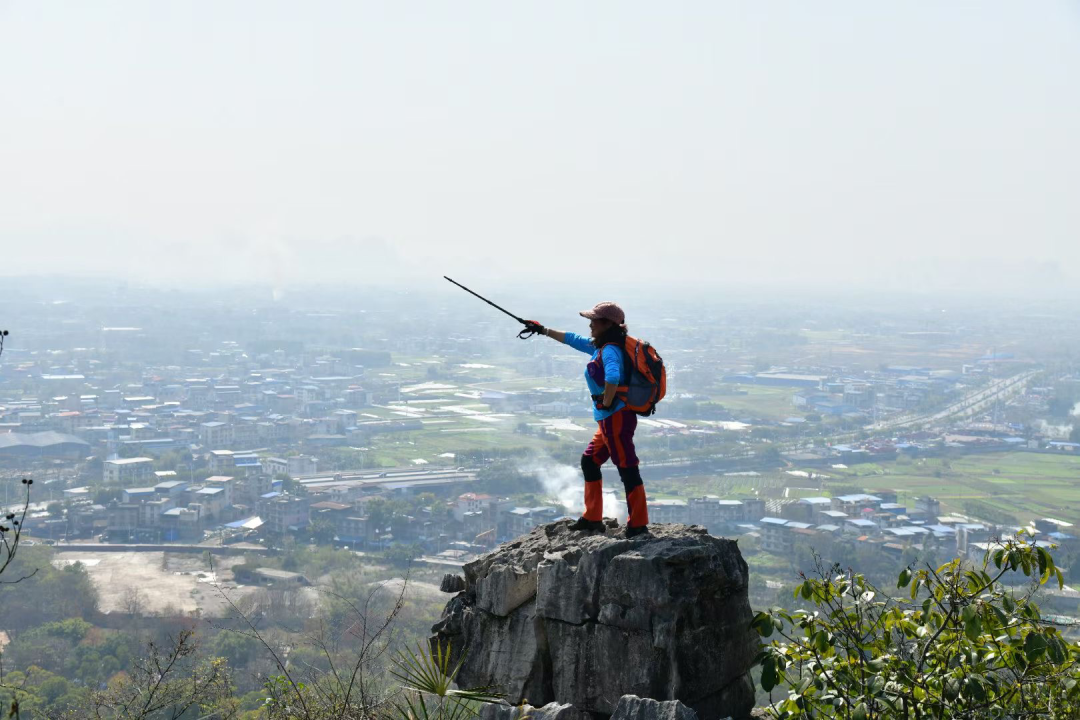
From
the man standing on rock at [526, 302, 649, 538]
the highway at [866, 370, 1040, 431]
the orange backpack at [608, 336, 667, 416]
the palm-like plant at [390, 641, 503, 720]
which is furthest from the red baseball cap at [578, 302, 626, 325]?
the highway at [866, 370, 1040, 431]

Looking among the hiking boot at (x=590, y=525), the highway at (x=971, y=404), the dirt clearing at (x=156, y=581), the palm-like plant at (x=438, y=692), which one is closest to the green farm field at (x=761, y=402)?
the highway at (x=971, y=404)

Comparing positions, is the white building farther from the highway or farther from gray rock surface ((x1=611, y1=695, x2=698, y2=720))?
gray rock surface ((x1=611, y1=695, x2=698, y2=720))

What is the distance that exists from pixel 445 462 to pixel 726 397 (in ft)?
90.3

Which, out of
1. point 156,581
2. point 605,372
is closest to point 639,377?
point 605,372

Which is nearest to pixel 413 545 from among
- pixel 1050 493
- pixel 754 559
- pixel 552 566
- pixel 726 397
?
pixel 754 559

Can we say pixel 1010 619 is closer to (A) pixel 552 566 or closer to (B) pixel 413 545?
(A) pixel 552 566

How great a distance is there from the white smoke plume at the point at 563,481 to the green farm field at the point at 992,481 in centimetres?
1033

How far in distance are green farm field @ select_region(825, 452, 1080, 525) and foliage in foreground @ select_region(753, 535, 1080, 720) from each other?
37.6 metres

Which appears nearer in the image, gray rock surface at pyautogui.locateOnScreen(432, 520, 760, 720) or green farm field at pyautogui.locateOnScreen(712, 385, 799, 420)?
gray rock surface at pyautogui.locateOnScreen(432, 520, 760, 720)

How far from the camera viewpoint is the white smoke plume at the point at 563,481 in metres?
41.1

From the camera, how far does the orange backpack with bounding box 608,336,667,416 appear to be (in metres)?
5.97

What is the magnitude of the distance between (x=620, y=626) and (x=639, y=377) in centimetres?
128

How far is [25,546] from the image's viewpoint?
33312 mm

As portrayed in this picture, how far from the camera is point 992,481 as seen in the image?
48594 mm
